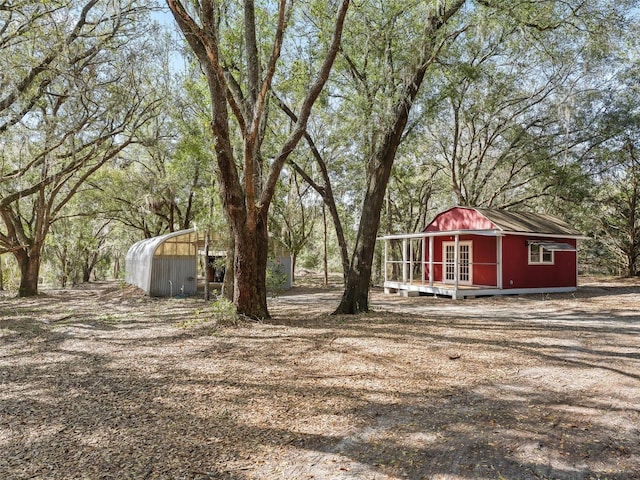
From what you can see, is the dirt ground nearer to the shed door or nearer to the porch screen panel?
the shed door

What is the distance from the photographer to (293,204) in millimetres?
21578

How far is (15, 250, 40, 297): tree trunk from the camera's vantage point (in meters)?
15.4

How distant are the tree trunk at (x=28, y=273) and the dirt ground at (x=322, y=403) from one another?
9840 mm

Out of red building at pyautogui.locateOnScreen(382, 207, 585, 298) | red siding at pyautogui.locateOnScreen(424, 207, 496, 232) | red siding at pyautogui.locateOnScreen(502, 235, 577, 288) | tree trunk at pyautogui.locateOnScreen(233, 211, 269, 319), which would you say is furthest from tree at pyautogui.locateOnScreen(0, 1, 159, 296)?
red siding at pyautogui.locateOnScreen(502, 235, 577, 288)

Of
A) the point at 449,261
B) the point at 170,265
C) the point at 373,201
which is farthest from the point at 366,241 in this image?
the point at 170,265

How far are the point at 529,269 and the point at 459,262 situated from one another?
2462 millimetres

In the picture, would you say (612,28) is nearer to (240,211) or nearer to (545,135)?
(240,211)

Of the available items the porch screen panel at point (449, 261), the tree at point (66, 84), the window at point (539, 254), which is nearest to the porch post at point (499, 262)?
the window at point (539, 254)

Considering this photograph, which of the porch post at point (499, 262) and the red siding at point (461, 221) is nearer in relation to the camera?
the porch post at point (499, 262)

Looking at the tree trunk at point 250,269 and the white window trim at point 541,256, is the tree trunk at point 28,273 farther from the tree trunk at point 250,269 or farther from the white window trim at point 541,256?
the white window trim at point 541,256

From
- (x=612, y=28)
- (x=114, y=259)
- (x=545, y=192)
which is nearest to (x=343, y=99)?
(x=612, y=28)

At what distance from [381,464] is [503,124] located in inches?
720

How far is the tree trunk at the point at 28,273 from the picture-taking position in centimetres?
1542

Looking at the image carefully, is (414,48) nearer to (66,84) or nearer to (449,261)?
(66,84)
